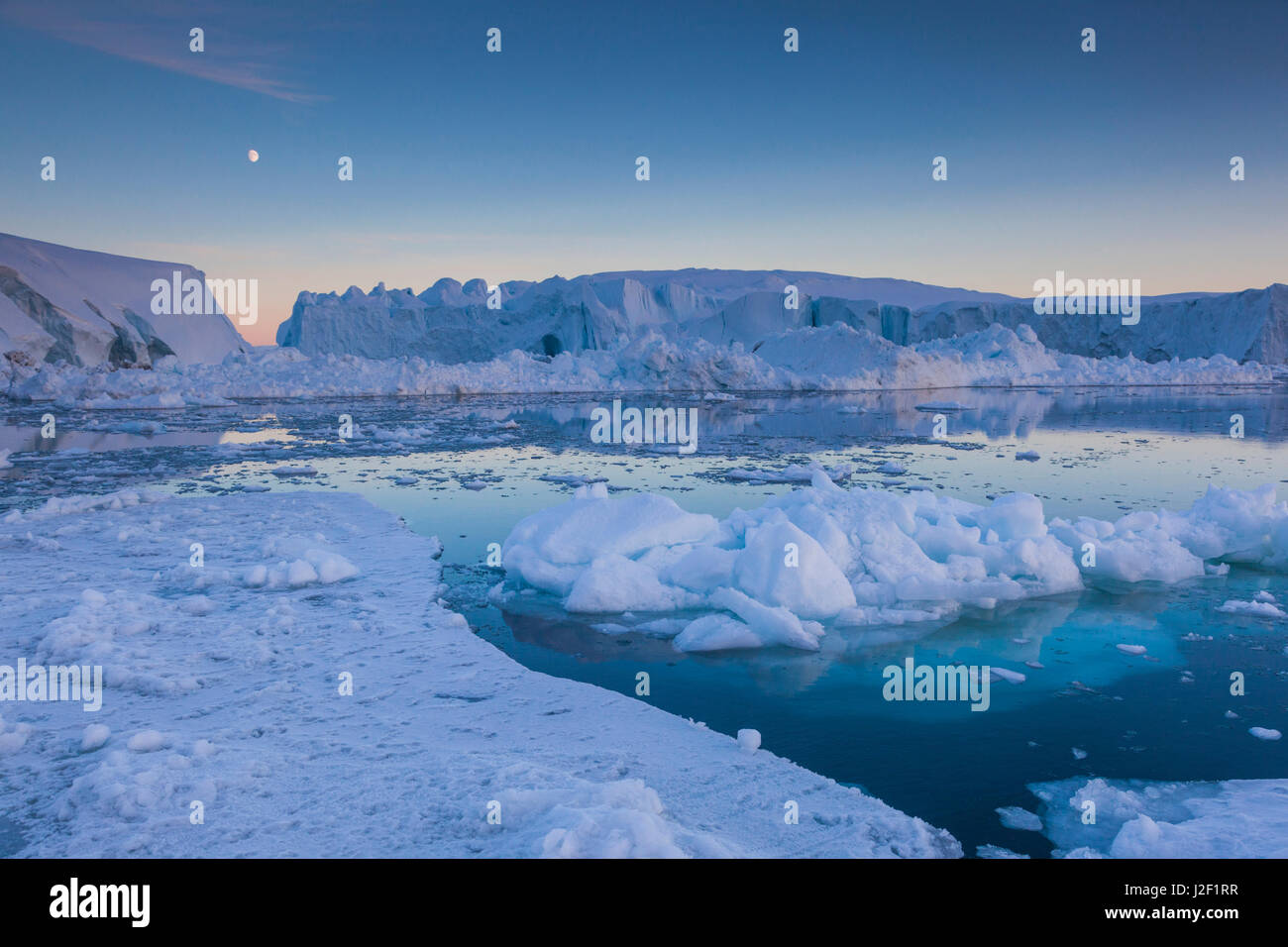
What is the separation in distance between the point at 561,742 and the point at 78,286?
35.7m

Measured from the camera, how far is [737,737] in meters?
3.26

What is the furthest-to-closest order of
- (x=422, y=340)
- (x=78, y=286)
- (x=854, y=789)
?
(x=422, y=340), (x=78, y=286), (x=854, y=789)

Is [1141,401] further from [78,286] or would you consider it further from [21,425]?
[78,286]

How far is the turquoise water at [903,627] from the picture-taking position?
10.6 ft

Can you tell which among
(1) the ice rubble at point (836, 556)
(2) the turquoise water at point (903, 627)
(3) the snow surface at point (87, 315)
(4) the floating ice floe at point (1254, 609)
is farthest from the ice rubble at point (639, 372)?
(4) the floating ice floe at point (1254, 609)

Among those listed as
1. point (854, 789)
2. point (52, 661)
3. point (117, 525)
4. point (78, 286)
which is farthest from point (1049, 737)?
point (78, 286)

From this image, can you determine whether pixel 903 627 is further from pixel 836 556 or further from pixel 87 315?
pixel 87 315

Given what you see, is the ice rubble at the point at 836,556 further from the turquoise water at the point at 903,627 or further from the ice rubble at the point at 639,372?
the ice rubble at the point at 639,372

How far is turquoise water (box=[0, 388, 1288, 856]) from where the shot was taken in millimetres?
3236

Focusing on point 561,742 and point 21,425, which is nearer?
point 561,742

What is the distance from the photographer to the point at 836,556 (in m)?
5.29

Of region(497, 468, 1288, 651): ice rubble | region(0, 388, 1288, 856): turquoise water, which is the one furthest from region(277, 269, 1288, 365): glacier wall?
region(497, 468, 1288, 651): ice rubble

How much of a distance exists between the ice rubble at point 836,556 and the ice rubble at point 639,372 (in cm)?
2081

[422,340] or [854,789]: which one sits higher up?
[422,340]
